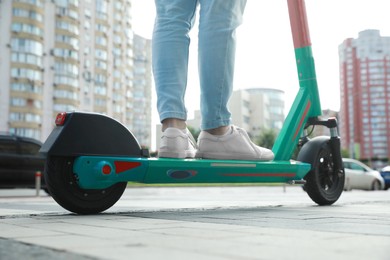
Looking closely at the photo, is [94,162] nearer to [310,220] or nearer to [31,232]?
[31,232]

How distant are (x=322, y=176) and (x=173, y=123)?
1606 mm

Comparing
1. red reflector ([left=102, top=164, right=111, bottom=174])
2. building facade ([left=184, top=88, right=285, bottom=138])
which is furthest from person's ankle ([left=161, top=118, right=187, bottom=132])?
building facade ([left=184, top=88, right=285, bottom=138])

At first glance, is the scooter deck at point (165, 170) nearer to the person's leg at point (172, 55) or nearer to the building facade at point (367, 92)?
the person's leg at point (172, 55)

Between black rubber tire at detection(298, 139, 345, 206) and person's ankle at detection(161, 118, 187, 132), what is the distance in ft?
4.22

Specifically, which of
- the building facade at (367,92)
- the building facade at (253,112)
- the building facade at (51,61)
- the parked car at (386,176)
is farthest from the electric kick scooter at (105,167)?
the building facade at (253,112)

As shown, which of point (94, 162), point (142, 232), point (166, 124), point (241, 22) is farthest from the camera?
point (241, 22)

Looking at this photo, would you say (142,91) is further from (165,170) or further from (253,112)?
(165,170)

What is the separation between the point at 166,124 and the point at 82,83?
58.2 metres

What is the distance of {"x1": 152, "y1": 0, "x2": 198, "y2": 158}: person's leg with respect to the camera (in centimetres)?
318

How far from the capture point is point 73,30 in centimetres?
5553

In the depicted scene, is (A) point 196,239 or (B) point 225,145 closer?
(A) point 196,239

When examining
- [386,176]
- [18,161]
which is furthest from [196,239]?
[386,176]

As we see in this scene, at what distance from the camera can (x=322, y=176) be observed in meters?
4.22

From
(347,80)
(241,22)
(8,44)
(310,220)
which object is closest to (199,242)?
(310,220)
